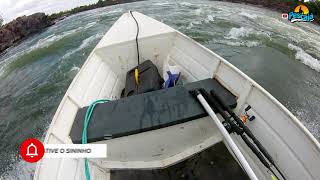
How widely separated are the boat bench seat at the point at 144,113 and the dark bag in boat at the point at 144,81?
784 mm

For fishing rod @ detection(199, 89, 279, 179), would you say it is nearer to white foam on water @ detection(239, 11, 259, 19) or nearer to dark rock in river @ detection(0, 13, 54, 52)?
white foam on water @ detection(239, 11, 259, 19)

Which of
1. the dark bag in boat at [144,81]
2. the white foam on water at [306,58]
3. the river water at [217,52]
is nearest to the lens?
the dark bag in boat at [144,81]

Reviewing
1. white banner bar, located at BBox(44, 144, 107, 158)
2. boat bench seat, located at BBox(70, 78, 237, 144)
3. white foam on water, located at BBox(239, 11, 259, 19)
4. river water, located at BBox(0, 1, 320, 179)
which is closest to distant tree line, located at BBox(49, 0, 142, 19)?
river water, located at BBox(0, 1, 320, 179)

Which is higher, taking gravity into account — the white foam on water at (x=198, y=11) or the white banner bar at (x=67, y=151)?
the white banner bar at (x=67, y=151)

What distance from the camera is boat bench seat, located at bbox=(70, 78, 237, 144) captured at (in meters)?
2.40

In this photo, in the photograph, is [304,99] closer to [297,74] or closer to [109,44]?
[297,74]

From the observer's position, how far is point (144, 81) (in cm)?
375

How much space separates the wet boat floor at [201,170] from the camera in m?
2.83

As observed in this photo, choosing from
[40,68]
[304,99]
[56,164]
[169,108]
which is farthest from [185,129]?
[40,68]

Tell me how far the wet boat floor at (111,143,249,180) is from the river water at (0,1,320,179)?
284cm

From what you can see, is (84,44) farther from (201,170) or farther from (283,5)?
(283,5)

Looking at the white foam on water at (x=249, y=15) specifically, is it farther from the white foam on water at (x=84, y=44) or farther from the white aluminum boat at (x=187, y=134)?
the white aluminum boat at (x=187, y=134)

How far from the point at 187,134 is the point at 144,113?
22.8 inches

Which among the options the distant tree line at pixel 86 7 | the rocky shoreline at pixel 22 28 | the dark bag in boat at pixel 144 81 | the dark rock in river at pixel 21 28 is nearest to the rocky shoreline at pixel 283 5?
the rocky shoreline at pixel 22 28
